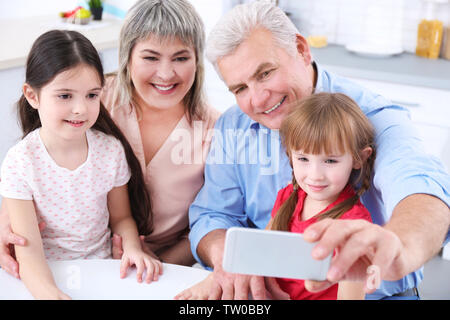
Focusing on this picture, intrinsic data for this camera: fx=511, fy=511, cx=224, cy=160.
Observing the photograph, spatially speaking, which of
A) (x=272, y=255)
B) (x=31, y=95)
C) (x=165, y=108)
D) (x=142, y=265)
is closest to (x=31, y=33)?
(x=165, y=108)

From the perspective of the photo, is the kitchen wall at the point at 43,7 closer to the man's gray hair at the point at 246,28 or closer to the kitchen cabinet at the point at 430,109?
the kitchen cabinet at the point at 430,109

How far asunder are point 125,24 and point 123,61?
11cm

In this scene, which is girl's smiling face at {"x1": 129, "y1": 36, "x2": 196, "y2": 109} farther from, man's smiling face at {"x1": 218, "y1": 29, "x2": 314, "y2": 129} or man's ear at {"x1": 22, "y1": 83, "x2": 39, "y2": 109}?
man's ear at {"x1": 22, "y1": 83, "x2": 39, "y2": 109}

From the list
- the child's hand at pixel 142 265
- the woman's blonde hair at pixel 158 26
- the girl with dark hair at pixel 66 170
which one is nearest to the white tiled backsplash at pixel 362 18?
the woman's blonde hair at pixel 158 26

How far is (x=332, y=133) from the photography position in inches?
46.9

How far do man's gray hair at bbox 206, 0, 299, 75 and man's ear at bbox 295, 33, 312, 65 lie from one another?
0.07 ft

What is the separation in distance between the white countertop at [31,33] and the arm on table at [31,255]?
3.93 feet

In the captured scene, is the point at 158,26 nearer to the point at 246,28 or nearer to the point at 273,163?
the point at 246,28

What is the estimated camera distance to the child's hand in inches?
45.9

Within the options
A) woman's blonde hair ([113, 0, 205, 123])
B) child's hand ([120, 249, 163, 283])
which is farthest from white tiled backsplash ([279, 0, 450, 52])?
child's hand ([120, 249, 163, 283])
